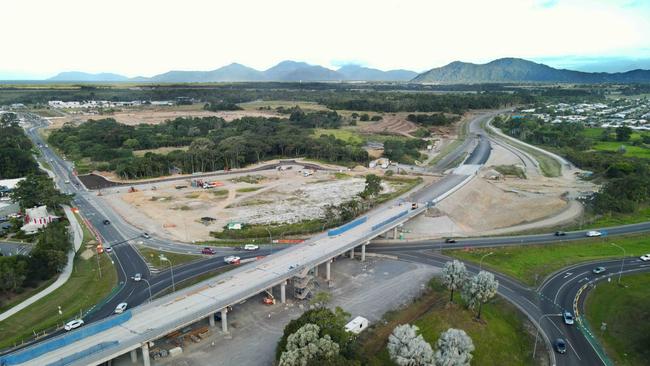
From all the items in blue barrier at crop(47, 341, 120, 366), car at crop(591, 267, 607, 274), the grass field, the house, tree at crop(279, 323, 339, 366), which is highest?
tree at crop(279, 323, 339, 366)

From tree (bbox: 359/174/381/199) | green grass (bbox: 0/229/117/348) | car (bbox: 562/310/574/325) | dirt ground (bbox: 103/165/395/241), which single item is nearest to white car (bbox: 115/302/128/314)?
green grass (bbox: 0/229/117/348)

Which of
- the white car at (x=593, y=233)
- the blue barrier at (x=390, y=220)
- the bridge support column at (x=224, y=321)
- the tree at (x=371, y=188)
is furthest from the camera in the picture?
the tree at (x=371, y=188)

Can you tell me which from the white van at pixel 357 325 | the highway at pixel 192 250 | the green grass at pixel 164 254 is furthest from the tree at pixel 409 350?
the green grass at pixel 164 254

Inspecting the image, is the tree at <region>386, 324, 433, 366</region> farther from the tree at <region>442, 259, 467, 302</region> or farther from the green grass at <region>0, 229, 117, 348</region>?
the green grass at <region>0, 229, 117, 348</region>

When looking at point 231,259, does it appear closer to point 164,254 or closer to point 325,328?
point 164,254

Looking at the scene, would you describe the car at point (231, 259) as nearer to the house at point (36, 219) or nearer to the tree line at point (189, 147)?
the house at point (36, 219)

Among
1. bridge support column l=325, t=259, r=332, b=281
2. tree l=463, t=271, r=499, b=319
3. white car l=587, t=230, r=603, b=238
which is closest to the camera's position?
tree l=463, t=271, r=499, b=319

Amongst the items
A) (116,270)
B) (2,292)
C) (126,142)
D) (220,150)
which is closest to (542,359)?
(116,270)

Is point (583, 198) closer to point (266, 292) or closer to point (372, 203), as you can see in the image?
point (372, 203)
